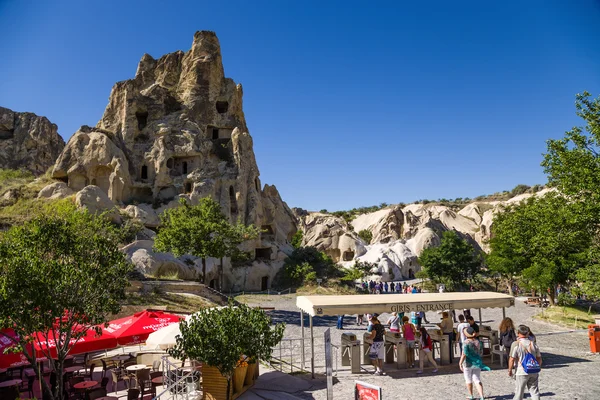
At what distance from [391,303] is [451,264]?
119 ft

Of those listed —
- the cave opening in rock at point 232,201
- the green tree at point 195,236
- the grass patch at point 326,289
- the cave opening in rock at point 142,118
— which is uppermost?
the cave opening in rock at point 142,118

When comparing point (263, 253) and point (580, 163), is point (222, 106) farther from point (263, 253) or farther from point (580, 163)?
point (580, 163)

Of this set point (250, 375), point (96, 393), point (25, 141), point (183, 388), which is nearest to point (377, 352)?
point (250, 375)

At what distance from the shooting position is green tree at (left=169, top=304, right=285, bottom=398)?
8.91 metres

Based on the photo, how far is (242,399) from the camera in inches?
384

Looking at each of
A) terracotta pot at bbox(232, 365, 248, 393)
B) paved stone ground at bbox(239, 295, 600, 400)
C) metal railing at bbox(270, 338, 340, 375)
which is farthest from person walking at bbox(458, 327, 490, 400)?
terracotta pot at bbox(232, 365, 248, 393)

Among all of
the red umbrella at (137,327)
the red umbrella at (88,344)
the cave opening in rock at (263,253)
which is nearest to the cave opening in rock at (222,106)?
the cave opening in rock at (263,253)

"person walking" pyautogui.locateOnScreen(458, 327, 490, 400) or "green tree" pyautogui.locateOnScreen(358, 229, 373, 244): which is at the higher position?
"green tree" pyautogui.locateOnScreen(358, 229, 373, 244)

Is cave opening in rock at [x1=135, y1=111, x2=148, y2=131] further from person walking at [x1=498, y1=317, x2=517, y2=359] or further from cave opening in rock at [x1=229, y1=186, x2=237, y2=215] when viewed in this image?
person walking at [x1=498, y1=317, x2=517, y2=359]

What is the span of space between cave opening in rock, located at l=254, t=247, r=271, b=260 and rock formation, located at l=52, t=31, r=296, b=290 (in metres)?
0.12

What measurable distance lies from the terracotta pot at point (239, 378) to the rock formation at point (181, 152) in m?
30.1

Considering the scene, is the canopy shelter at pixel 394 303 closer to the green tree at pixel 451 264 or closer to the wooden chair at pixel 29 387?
the wooden chair at pixel 29 387

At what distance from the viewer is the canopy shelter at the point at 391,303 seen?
11.2m

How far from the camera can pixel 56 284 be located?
8.69m
